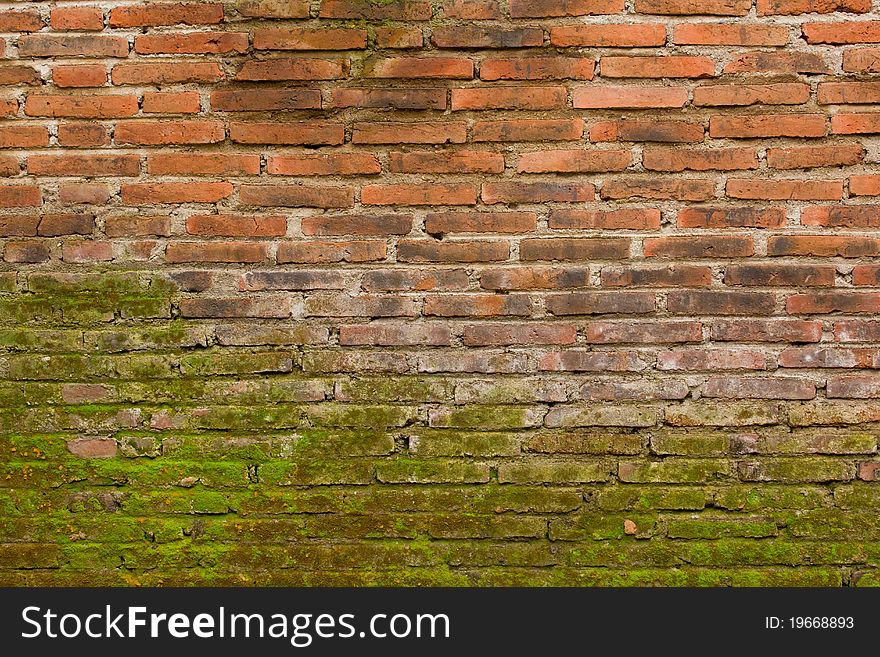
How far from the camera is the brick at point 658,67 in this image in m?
2.08

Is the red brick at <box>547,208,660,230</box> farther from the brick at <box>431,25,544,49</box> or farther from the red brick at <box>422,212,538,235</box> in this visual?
the brick at <box>431,25,544,49</box>

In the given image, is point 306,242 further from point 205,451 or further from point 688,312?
point 688,312

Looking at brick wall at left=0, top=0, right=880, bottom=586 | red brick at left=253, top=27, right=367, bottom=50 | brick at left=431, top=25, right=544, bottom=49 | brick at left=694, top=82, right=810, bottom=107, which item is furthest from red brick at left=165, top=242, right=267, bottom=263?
brick at left=694, top=82, right=810, bottom=107

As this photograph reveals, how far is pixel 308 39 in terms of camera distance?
2.10 m

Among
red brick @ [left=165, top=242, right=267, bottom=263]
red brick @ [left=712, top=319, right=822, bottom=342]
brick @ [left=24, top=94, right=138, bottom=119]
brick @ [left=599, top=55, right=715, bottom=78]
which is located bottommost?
red brick @ [left=712, top=319, right=822, bottom=342]

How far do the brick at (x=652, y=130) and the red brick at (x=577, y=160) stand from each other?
55mm

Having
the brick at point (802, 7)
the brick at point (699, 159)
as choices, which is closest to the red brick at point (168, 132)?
the brick at point (699, 159)

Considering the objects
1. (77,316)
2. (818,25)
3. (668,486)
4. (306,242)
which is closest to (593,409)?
(668,486)

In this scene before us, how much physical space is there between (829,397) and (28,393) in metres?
2.38

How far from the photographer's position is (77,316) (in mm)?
2135

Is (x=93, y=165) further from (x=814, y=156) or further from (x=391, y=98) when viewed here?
(x=814, y=156)

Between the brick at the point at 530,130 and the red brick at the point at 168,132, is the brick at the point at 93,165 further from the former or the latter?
the brick at the point at 530,130

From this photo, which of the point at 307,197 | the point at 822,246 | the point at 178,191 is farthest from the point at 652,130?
the point at 178,191

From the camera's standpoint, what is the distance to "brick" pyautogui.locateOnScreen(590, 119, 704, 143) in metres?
2.09
